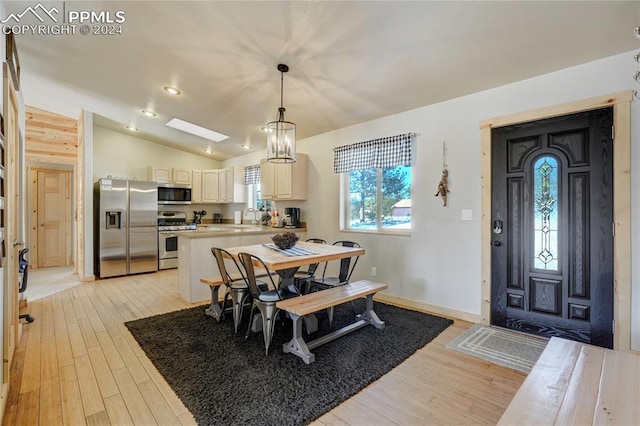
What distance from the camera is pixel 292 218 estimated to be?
16.9 feet

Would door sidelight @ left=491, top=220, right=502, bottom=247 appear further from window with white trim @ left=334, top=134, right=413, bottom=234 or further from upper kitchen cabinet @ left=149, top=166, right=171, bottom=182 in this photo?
upper kitchen cabinet @ left=149, top=166, right=171, bottom=182

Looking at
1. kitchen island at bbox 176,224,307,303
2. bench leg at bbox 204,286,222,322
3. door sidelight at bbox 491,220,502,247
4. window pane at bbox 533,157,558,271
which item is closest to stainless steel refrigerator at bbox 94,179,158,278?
kitchen island at bbox 176,224,307,303

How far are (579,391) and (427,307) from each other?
7.83 feet

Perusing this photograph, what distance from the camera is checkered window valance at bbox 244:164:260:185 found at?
6.13m

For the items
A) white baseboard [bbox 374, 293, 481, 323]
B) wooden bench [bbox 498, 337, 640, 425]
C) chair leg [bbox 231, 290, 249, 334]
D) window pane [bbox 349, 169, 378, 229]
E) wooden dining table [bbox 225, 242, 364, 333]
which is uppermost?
window pane [bbox 349, 169, 378, 229]

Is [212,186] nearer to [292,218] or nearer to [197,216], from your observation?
[197,216]

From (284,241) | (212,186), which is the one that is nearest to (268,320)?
(284,241)

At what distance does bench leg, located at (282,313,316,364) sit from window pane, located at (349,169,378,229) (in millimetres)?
2145

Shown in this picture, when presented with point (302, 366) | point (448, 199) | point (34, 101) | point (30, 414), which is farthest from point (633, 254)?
point (34, 101)

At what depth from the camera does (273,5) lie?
7.06ft

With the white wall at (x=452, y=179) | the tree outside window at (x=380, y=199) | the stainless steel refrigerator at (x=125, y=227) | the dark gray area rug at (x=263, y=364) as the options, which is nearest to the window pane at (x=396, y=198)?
the tree outside window at (x=380, y=199)

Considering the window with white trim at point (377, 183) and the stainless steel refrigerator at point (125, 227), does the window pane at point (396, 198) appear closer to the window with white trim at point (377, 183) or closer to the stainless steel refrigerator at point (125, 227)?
the window with white trim at point (377, 183)

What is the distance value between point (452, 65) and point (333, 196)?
96.7 inches

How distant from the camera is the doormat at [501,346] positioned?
7.75ft
